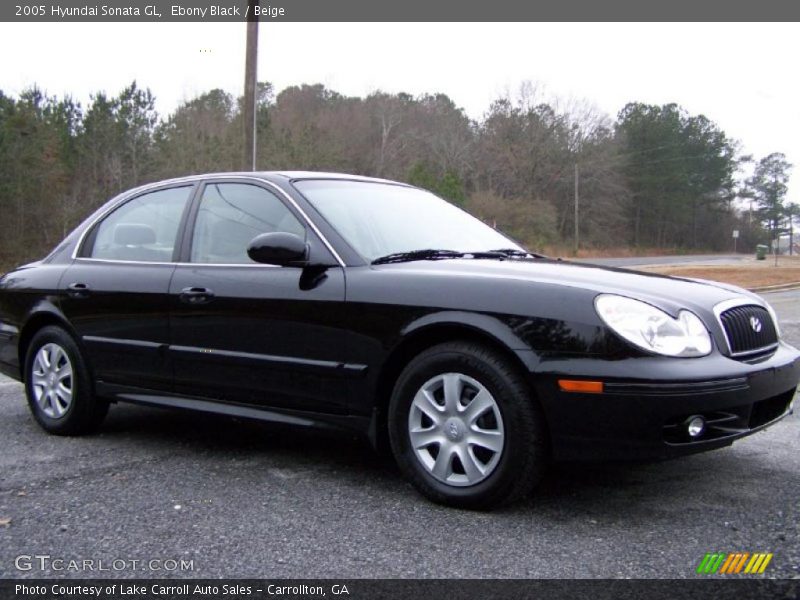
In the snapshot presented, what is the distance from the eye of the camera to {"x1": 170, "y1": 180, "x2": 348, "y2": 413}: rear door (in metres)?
3.74

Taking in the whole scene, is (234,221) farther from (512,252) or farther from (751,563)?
(751,563)

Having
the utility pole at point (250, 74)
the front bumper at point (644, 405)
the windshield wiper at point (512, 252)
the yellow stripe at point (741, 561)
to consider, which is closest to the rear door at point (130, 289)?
the windshield wiper at point (512, 252)

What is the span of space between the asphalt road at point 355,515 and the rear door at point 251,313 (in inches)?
17.0

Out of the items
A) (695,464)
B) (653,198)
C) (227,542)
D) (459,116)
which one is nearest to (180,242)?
(227,542)

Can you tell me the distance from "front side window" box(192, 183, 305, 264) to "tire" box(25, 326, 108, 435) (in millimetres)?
1104

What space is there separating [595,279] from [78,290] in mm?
3041

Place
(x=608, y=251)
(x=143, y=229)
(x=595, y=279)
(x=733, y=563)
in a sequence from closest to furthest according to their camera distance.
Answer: (x=733, y=563)
(x=595, y=279)
(x=143, y=229)
(x=608, y=251)

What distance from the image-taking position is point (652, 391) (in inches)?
118

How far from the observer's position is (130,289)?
4480mm

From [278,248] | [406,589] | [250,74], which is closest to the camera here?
[406,589]

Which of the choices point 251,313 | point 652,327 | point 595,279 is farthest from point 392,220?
point 652,327

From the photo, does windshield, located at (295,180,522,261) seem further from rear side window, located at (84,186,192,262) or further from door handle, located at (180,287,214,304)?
rear side window, located at (84,186,192,262)

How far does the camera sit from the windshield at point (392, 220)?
4.02 meters

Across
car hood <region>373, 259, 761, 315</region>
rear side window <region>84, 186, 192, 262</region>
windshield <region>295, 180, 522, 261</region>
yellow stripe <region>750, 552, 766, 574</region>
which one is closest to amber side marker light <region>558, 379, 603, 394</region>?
car hood <region>373, 259, 761, 315</region>
